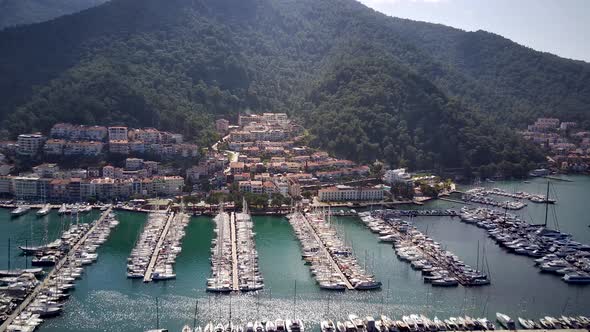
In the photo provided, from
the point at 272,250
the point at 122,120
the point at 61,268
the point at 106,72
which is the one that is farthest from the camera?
the point at 106,72

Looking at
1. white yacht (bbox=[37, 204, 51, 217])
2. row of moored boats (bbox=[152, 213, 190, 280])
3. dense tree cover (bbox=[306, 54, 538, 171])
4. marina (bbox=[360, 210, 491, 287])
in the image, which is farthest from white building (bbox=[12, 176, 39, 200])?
dense tree cover (bbox=[306, 54, 538, 171])

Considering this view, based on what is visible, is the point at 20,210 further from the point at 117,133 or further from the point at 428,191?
the point at 428,191

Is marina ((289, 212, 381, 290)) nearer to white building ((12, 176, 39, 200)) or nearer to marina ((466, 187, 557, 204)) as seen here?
marina ((466, 187, 557, 204))

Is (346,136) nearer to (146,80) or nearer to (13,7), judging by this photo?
(146,80)

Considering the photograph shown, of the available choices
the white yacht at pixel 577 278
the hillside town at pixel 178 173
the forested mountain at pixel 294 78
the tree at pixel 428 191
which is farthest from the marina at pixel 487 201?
the white yacht at pixel 577 278

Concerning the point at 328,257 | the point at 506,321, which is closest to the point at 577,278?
the point at 506,321

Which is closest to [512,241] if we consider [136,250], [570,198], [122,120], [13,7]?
[570,198]

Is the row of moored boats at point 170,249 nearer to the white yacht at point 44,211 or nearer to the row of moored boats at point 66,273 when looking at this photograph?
the row of moored boats at point 66,273
